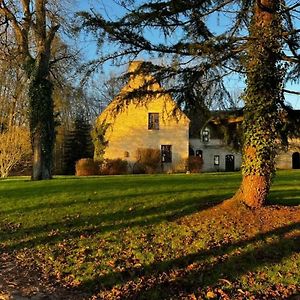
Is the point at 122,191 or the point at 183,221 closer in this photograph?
the point at 183,221

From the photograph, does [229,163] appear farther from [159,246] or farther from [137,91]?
[159,246]

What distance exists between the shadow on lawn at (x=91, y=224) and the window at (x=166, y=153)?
3056 cm

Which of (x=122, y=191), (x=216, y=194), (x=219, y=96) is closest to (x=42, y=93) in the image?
(x=122, y=191)

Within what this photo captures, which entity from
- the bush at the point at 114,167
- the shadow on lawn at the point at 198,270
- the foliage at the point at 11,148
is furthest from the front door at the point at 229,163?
the shadow on lawn at the point at 198,270

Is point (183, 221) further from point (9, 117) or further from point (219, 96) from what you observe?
point (9, 117)

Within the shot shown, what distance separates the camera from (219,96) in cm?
1086

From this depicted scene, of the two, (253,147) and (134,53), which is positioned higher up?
(134,53)

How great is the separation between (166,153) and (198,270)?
117 feet

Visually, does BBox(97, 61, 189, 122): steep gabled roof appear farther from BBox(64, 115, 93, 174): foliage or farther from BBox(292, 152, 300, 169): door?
BBox(292, 152, 300, 169): door

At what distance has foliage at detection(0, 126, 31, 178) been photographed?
119 feet

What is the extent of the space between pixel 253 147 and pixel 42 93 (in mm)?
16338

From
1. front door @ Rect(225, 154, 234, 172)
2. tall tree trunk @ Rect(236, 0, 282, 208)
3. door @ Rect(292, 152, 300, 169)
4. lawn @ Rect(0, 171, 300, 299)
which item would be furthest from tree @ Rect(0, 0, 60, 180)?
door @ Rect(292, 152, 300, 169)

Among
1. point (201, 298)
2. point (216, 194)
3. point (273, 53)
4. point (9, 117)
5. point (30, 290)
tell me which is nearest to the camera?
point (201, 298)

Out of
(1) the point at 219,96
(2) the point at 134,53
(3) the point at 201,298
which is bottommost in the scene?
(3) the point at 201,298
